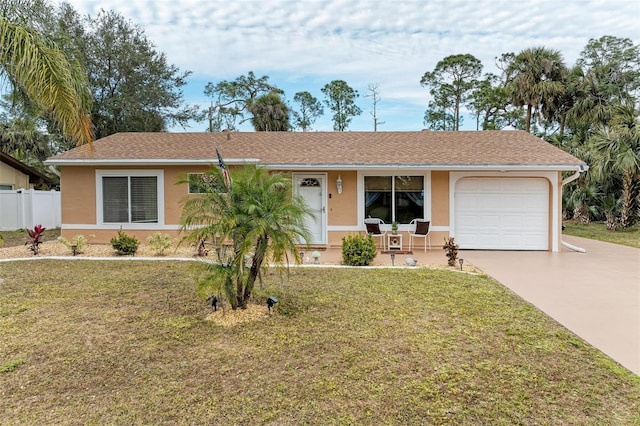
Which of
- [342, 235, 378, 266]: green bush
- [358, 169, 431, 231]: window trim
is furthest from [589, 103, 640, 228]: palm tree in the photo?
[342, 235, 378, 266]: green bush

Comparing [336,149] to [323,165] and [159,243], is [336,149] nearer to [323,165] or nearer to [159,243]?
[323,165]

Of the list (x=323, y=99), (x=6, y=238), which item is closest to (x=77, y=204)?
(x=6, y=238)

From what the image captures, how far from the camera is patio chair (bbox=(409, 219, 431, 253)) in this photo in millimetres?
10867

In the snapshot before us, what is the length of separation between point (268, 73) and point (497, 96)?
19.7 meters

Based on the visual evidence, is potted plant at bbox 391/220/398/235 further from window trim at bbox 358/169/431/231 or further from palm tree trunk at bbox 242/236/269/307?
→ palm tree trunk at bbox 242/236/269/307

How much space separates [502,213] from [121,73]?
68.3 feet

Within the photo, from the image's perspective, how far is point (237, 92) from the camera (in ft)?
113

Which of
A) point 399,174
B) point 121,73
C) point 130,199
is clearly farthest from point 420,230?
point 121,73

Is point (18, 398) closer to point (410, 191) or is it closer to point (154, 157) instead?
point (154, 157)

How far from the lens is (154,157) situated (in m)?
11.6

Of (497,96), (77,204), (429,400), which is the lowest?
(429,400)

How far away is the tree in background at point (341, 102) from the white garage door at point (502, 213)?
27.5 meters

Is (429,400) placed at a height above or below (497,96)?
below

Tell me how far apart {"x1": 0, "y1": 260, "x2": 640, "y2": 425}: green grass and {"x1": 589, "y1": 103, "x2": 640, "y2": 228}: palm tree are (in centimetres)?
1292
